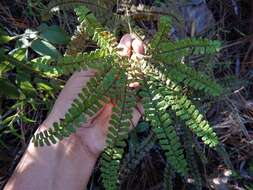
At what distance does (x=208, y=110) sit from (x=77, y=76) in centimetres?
93

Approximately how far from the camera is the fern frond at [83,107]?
1.61 meters

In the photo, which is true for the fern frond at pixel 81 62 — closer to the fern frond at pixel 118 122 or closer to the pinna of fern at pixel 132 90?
the pinna of fern at pixel 132 90

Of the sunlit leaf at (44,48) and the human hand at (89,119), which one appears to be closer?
the human hand at (89,119)

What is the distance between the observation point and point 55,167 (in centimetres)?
212

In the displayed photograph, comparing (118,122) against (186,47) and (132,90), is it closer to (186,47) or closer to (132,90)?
(132,90)

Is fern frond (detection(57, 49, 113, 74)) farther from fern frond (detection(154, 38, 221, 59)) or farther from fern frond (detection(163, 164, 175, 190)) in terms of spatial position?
fern frond (detection(163, 164, 175, 190))

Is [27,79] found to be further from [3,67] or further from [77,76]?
[77,76]

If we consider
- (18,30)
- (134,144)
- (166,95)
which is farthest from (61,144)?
(18,30)

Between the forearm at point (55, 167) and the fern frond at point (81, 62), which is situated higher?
the fern frond at point (81, 62)

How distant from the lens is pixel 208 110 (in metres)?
2.65

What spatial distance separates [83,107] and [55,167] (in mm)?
614

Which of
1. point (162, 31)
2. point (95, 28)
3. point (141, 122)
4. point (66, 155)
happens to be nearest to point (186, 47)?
point (162, 31)

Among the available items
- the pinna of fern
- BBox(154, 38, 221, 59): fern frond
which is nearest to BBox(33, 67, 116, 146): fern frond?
the pinna of fern

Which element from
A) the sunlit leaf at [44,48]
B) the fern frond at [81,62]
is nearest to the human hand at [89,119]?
the sunlit leaf at [44,48]
